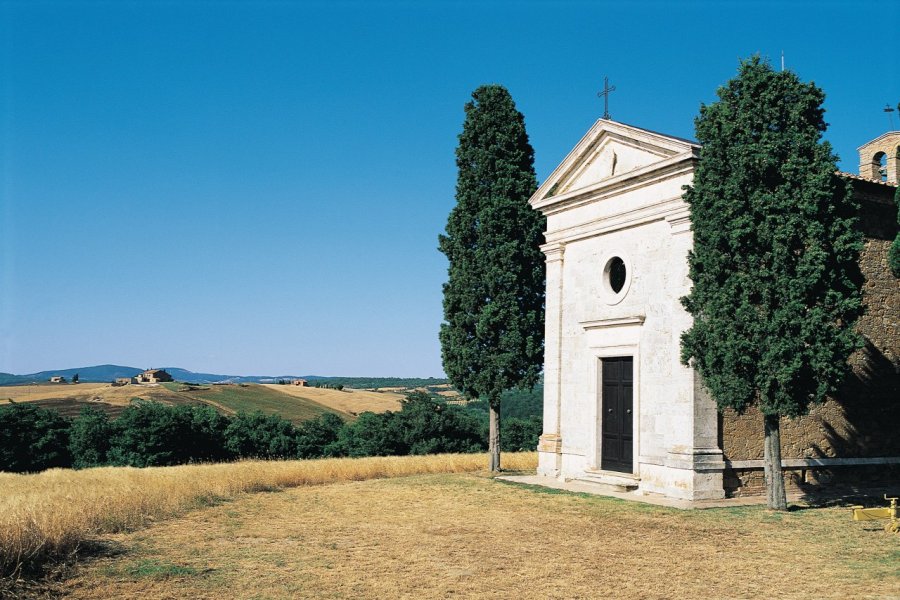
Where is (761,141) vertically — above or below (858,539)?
above

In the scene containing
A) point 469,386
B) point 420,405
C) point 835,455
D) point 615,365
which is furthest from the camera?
point 420,405

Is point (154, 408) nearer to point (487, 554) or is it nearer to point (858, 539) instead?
point (487, 554)

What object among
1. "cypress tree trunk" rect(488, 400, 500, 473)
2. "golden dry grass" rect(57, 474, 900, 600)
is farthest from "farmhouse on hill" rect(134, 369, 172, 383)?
"golden dry grass" rect(57, 474, 900, 600)

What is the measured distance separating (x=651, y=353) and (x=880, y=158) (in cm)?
1046

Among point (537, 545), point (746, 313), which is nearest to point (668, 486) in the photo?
point (746, 313)

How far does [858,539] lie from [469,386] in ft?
38.3

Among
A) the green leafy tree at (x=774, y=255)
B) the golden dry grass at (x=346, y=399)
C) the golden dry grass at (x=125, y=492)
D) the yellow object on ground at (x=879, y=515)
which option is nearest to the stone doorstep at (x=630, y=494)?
the green leafy tree at (x=774, y=255)

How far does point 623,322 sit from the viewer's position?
688 inches

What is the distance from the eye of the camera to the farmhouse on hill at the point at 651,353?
15477 millimetres

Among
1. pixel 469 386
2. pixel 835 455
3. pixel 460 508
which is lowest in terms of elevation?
pixel 460 508

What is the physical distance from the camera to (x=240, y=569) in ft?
30.3

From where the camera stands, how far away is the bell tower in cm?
2005

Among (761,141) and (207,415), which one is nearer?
(761,141)

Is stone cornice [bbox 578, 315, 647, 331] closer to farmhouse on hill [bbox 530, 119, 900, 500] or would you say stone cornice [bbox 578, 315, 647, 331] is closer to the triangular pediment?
farmhouse on hill [bbox 530, 119, 900, 500]
